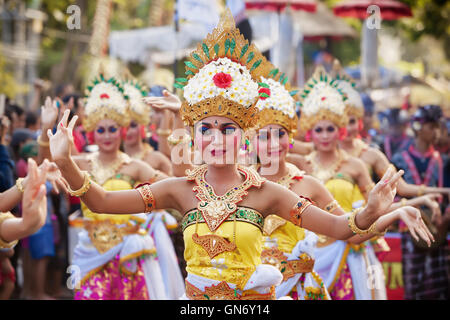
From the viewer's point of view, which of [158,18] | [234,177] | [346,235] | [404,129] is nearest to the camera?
[346,235]

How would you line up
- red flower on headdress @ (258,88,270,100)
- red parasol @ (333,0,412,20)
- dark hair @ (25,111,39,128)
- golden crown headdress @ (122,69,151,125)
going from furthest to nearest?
1. red parasol @ (333,0,412,20)
2. dark hair @ (25,111,39,128)
3. golden crown headdress @ (122,69,151,125)
4. red flower on headdress @ (258,88,270,100)

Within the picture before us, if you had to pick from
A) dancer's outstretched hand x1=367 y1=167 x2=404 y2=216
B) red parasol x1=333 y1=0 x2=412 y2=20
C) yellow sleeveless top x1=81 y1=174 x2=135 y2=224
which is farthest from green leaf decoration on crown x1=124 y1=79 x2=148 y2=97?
red parasol x1=333 y1=0 x2=412 y2=20

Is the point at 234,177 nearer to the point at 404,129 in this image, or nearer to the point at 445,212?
the point at 445,212

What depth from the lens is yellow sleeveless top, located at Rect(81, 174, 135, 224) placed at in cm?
631

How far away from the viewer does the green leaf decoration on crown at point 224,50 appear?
4105mm

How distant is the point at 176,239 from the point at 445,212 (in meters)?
3.24

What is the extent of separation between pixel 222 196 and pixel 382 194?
3.02 ft

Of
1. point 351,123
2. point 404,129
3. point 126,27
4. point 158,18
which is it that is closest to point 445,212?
point 351,123

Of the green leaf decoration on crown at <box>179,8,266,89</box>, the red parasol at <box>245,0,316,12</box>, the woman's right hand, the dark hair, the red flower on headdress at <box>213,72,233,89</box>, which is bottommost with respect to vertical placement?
the woman's right hand

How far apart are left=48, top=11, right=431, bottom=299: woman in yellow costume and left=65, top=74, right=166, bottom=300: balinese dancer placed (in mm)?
2266

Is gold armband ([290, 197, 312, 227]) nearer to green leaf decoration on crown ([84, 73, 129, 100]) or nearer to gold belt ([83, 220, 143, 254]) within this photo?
gold belt ([83, 220, 143, 254])

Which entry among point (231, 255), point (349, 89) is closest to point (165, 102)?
point (231, 255)

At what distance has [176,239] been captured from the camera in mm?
8172

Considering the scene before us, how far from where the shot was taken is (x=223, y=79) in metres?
3.99
